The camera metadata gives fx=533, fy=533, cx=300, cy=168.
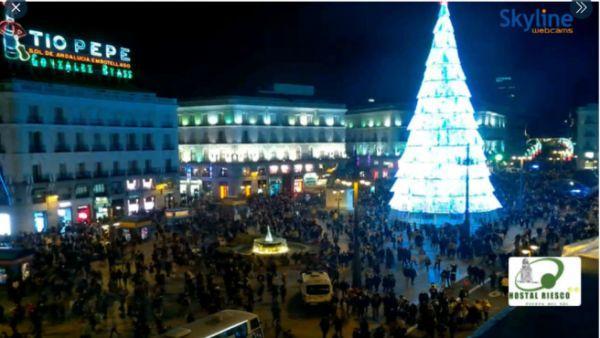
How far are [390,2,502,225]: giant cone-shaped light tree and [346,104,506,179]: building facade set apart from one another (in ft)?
99.9

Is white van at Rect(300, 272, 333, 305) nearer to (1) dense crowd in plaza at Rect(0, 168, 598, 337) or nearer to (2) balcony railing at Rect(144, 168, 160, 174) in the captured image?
(1) dense crowd in plaza at Rect(0, 168, 598, 337)

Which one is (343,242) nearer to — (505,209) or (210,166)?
(505,209)

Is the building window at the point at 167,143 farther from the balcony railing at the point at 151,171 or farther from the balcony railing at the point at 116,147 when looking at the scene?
the balcony railing at the point at 116,147

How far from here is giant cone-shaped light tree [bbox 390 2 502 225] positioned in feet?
127

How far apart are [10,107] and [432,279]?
104 feet

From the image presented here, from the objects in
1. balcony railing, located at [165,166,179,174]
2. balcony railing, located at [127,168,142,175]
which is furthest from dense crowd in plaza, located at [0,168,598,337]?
balcony railing, located at [165,166,179,174]

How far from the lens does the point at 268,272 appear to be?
23812 millimetres

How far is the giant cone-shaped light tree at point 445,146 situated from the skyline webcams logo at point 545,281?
86.2ft

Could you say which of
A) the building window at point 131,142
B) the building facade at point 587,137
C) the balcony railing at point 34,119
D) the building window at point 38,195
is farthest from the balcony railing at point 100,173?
the building facade at point 587,137

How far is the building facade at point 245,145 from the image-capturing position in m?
61.0

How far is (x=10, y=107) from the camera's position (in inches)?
1507

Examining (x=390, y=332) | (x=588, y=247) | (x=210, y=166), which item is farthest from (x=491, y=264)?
(x=210, y=166)

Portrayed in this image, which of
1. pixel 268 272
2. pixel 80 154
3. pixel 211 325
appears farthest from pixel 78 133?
pixel 211 325

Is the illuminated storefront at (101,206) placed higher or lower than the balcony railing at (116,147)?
lower
